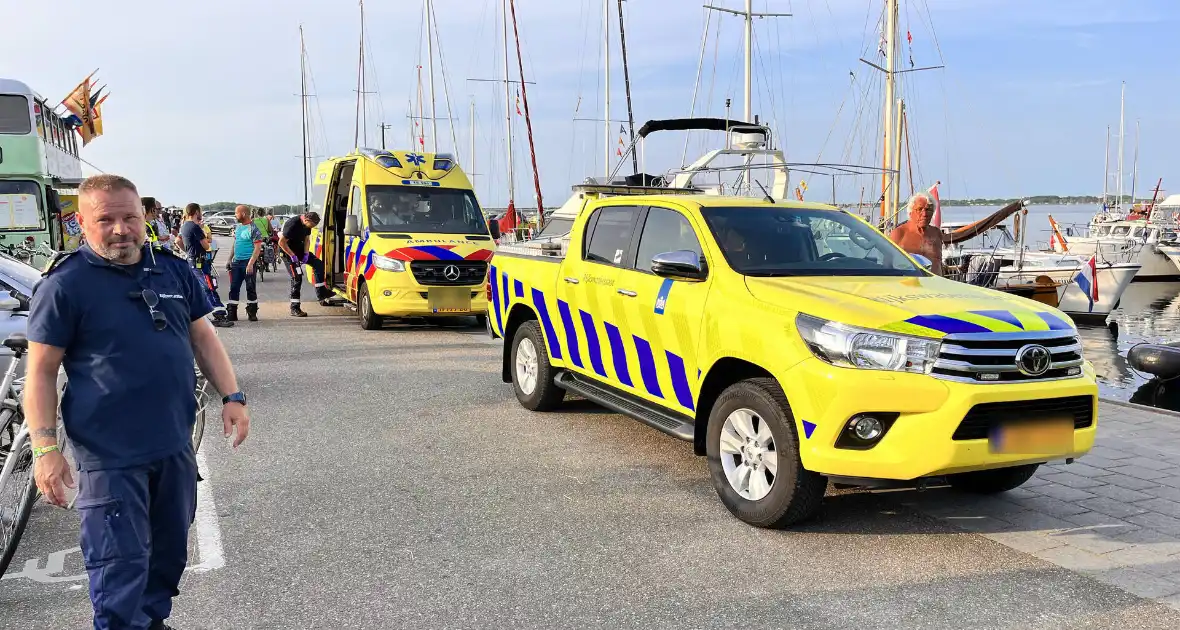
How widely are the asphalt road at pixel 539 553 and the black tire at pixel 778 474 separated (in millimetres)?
103

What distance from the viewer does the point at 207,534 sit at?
4.61m

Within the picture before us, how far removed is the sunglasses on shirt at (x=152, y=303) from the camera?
2947mm

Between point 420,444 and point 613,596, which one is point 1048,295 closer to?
point 420,444

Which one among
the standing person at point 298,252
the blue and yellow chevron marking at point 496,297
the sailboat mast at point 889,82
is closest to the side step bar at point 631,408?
the blue and yellow chevron marking at point 496,297

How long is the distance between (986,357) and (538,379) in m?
3.76

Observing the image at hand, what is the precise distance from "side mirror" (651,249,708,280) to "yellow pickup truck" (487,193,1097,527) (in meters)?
0.02

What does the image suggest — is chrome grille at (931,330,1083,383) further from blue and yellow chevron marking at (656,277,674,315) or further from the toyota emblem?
blue and yellow chevron marking at (656,277,674,315)

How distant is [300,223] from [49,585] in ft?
38.1

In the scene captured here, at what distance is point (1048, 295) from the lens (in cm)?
2031

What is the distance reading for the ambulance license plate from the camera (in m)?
12.4

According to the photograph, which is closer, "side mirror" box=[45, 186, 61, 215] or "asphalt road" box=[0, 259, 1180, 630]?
"asphalt road" box=[0, 259, 1180, 630]

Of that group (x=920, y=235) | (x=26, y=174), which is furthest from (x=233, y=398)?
(x=26, y=174)

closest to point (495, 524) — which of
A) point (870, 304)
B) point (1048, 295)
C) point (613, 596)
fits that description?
point (613, 596)

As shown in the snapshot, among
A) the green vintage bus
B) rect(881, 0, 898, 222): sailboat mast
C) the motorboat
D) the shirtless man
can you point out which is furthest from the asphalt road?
rect(881, 0, 898, 222): sailboat mast
